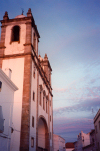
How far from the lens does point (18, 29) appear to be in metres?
27.6

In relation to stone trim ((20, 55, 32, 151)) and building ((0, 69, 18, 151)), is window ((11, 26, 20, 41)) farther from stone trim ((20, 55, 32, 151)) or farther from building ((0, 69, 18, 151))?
building ((0, 69, 18, 151))

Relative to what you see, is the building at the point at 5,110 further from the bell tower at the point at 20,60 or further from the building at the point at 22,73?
the bell tower at the point at 20,60

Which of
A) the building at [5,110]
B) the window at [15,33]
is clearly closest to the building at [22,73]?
the window at [15,33]

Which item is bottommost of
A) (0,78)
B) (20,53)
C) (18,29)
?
(0,78)

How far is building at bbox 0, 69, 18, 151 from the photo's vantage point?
16.0m

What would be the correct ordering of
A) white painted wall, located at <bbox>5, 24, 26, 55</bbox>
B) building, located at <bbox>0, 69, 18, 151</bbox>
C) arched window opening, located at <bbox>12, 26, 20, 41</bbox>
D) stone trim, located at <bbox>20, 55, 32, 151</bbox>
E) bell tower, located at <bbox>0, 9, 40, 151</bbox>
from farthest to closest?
arched window opening, located at <bbox>12, 26, 20, 41</bbox>
white painted wall, located at <bbox>5, 24, 26, 55</bbox>
bell tower, located at <bbox>0, 9, 40, 151</bbox>
stone trim, located at <bbox>20, 55, 32, 151</bbox>
building, located at <bbox>0, 69, 18, 151</bbox>

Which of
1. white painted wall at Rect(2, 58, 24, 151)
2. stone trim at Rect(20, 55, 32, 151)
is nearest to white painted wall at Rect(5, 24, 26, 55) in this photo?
white painted wall at Rect(2, 58, 24, 151)

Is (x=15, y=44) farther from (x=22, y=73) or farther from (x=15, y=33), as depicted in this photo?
(x=22, y=73)

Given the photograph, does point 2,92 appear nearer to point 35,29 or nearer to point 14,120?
point 14,120

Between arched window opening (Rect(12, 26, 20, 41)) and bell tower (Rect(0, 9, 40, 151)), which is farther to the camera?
arched window opening (Rect(12, 26, 20, 41))

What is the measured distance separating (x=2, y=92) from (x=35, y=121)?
891cm

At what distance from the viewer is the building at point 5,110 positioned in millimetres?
15953

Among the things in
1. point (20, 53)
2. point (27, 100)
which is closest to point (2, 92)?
point (27, 100)

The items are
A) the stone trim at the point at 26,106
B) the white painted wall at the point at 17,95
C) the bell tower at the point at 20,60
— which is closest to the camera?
the stone trim at the point at 26,106
